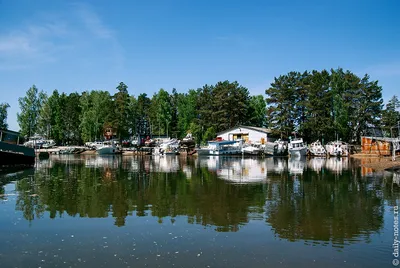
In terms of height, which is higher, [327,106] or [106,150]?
[327,106]

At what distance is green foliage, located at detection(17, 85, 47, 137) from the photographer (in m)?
85.6

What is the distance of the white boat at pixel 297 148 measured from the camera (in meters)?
61.6

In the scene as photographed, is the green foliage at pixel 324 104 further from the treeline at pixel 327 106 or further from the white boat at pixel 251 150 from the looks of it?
the white boat at pixel 251 150

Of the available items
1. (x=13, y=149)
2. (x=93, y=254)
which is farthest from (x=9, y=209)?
(x=13, y=149)

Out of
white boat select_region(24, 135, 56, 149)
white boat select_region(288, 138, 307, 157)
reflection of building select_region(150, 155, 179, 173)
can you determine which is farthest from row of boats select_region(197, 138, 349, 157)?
white boat select_region(24, 135, 56, 149)

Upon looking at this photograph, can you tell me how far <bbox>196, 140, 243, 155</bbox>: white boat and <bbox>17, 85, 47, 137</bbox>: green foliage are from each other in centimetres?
4476

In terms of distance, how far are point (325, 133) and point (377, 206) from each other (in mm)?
55285

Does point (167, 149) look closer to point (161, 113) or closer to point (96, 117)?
point (161, 113)

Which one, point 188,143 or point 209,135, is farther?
point 188,143

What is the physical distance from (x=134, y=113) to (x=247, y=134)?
3254 cm

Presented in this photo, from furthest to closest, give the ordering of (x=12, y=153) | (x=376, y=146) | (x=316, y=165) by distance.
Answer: (x=376, y=146), (x=316, y=165), (x=12, y=153)

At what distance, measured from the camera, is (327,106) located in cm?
6800

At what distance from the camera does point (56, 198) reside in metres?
17.0

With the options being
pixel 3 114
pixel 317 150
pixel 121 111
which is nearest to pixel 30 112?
pixel 3 114
